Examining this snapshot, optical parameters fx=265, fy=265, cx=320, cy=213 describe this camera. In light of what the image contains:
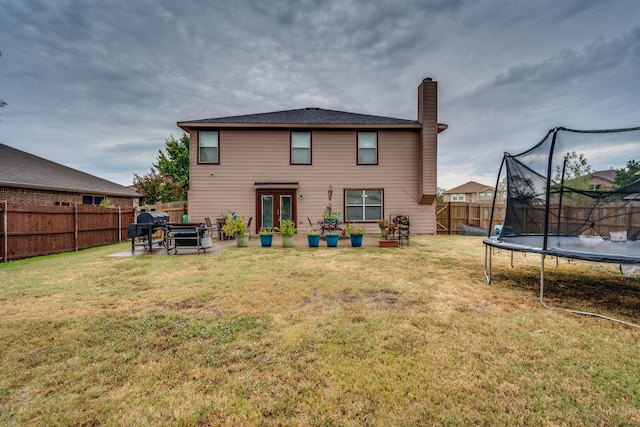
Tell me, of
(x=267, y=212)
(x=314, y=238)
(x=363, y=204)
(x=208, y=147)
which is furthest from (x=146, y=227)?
(x=363, y=204)

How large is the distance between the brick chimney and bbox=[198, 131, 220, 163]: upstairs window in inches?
362

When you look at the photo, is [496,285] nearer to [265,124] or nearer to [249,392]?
A: [249,392]

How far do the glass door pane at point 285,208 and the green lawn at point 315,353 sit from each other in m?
7.21

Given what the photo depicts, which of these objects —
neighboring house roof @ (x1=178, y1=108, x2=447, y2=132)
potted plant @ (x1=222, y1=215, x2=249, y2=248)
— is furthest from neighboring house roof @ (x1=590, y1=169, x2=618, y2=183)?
potted plant @ (x1=222, y1=215, x2=249, y2=248)

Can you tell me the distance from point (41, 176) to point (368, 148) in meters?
17.0

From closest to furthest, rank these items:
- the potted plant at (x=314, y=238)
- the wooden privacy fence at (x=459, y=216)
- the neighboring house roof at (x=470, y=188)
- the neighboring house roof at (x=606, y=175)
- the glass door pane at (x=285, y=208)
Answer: the neighboring house roof at (x=606, y=175) < the potted plant at (x=314, y=238) < the glass door pane at (x=285, y=208) < the wooden privacy fence at (x=459, y=216) < the neighboring house roof at (x=470, y=188)

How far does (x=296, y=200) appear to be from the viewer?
12.1 meters

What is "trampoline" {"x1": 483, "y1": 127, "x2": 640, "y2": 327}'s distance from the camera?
4359 mm

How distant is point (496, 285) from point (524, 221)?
5.48 feet

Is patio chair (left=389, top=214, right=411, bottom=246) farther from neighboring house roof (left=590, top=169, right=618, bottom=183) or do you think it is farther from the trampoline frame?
neighboring house roof (left=590, top=169, right=618, bottom=183)

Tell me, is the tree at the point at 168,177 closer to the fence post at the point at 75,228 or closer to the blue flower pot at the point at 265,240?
the fence post at the point at 75,228

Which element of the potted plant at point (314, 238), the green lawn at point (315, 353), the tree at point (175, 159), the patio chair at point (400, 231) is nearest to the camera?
the green lawn at point (315, 353)

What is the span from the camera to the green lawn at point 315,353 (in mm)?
1752

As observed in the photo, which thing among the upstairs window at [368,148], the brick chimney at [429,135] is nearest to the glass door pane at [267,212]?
the upstairs window at [368,148]
